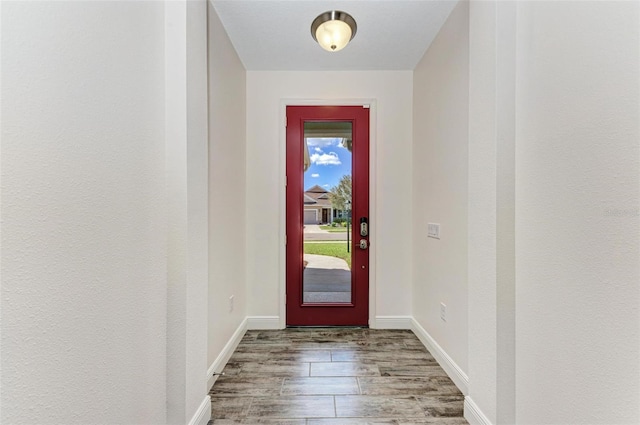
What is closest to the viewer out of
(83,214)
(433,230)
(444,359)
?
(83,214)

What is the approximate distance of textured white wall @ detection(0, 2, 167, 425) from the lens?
77 centimetres

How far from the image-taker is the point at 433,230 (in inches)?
96.0

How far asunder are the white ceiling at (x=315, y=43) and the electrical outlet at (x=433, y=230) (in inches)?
58.6

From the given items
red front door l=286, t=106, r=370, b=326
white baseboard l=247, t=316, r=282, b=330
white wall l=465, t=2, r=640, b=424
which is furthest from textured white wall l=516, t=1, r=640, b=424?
white baseboard l=247, t=316, r=282, b=330

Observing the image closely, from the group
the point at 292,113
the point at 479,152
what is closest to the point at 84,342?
the point at 479,152

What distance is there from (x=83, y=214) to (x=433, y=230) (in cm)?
222

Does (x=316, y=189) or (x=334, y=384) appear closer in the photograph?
(x=334, y=384)

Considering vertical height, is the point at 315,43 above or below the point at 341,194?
above

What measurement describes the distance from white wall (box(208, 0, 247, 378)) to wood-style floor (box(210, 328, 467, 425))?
292 millimetres

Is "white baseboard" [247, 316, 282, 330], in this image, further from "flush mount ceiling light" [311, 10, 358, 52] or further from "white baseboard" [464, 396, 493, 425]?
"flush mount ceiling light" [311, 10, 358, 52]

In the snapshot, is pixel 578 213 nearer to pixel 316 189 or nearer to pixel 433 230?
pixel 433 230

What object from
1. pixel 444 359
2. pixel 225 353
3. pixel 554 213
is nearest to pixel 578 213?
pixel 554 213

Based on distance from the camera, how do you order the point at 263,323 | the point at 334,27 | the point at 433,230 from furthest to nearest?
the point at 263,323, the point at 433,230, the point at 334,27

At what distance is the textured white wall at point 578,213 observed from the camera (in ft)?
3.07
